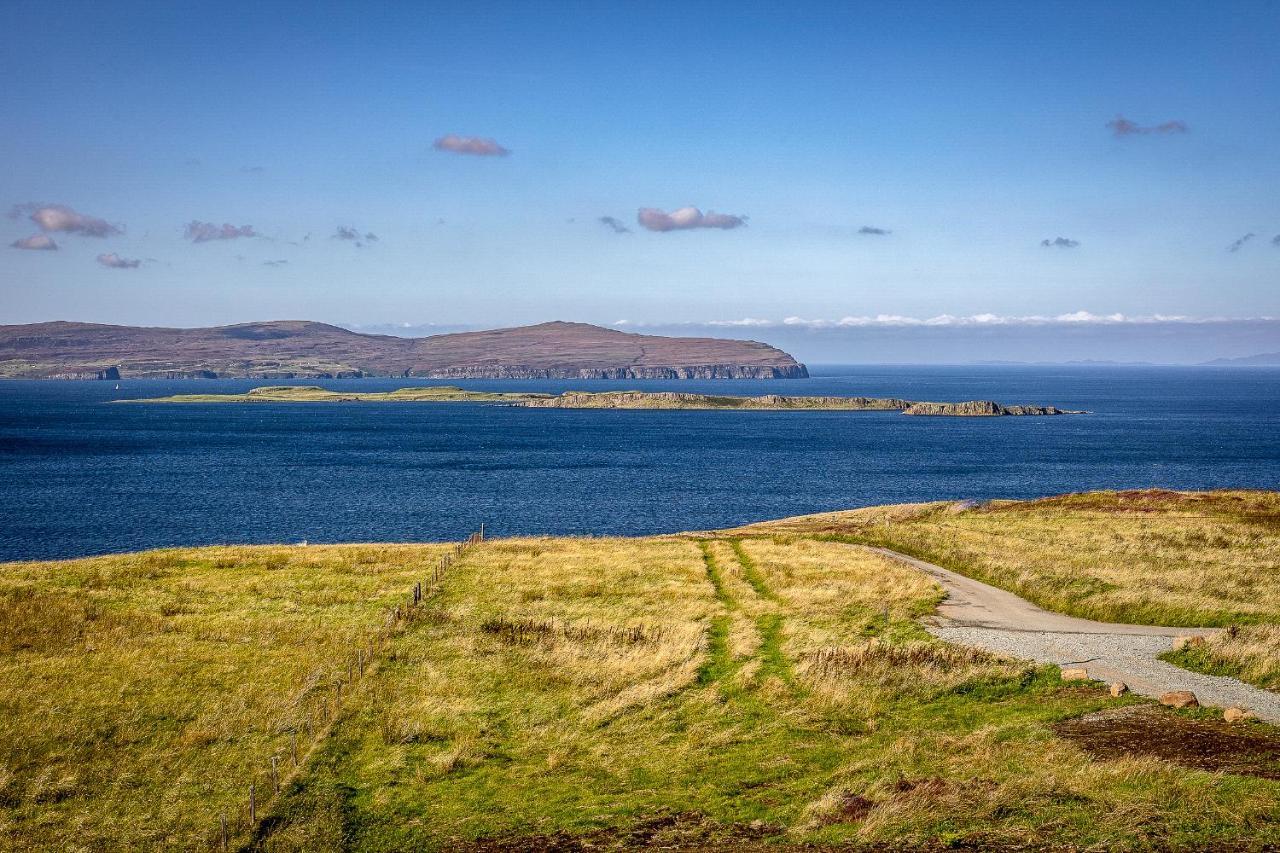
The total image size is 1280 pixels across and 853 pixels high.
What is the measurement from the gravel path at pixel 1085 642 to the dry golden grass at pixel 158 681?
964 inches

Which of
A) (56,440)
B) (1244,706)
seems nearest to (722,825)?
(1244,706)

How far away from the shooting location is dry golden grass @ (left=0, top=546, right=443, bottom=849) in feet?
72.6

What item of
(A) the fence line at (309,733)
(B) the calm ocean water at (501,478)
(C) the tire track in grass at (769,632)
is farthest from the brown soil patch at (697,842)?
(B) the calm ocean water at (501,478)

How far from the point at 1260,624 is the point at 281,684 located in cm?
3708

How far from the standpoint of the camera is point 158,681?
31.3m

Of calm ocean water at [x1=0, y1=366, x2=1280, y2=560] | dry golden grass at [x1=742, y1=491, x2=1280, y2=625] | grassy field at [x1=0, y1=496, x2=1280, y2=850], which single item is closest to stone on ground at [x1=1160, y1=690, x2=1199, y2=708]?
grassy field at [x1=0, y1=496, x2=1280, y2=850]

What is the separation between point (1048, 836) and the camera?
61.8ft

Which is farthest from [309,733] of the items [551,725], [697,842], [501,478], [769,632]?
[501,478]

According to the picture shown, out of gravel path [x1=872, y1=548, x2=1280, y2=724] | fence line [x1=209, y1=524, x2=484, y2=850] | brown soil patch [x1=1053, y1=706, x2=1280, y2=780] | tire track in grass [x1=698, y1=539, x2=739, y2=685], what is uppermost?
brown soil patch [x1=1053, y1=706, x2=1280, y2=780]

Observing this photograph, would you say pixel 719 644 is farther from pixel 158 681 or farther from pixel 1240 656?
pixel 158 681

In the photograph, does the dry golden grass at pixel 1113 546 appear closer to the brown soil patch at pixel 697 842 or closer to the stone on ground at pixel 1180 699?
the stone on ground at pixel 1180 699

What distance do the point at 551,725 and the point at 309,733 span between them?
698 cm

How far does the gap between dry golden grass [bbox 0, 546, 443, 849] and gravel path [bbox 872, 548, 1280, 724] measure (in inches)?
964

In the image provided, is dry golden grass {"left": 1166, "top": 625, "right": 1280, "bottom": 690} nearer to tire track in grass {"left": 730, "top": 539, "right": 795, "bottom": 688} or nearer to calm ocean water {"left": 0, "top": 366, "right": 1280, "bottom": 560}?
tire track in grass {"left": 730, "top": 539, "right": 795, "bottom": 688}
